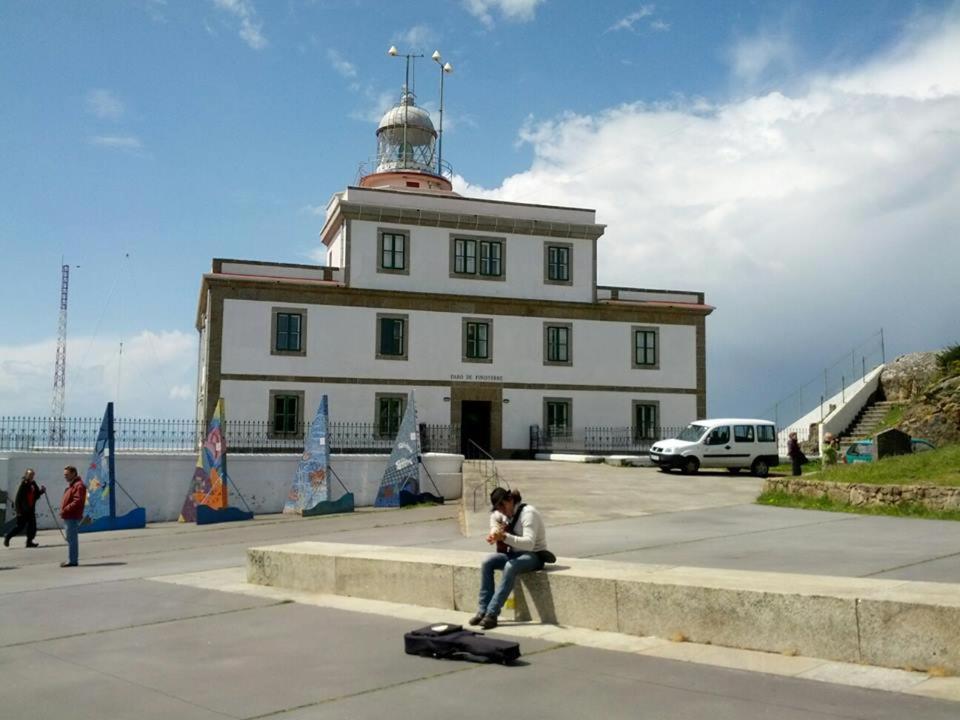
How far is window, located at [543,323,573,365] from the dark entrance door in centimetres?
328

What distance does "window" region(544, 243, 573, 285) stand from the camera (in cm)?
3894

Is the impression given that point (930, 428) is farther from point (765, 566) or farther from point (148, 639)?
point (148, 639)

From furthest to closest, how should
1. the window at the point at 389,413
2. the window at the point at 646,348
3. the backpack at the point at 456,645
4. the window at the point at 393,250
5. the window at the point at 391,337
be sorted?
the window at the point at 646,348
the window at the point at 393,250
the window at the point at 391,337
the window at the point at 389,413
the backpack at the point at 456,645

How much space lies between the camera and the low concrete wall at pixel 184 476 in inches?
952

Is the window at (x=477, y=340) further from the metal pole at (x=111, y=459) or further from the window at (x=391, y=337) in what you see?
the metal pole at (x=111, y=459)

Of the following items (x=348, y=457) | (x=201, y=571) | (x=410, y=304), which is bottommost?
(x=201, y=571)

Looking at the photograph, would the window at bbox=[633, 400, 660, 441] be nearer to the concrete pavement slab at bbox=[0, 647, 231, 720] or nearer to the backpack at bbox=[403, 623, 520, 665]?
the backpack at bbox=[403, 623, 520, 665]

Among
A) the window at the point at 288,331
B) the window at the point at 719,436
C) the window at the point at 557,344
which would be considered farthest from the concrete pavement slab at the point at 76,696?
the window at the point at 557,344

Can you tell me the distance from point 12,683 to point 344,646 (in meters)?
2.59

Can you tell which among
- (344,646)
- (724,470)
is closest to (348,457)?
(724,470)

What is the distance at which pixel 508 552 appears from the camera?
30.0ft

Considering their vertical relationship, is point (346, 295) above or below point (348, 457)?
above

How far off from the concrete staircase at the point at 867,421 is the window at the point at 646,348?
843 cm

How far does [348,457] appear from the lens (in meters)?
26.6
